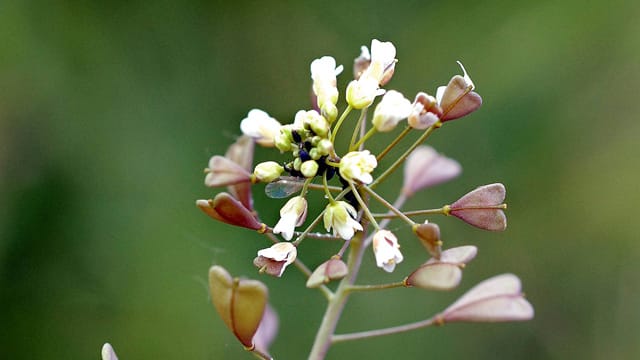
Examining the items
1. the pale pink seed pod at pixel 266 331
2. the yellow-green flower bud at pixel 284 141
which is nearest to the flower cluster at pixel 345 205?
the yellow-green flower bud at pixel 284 141

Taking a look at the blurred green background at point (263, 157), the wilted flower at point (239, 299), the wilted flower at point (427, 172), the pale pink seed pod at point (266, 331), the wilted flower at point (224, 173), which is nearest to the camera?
the wilted flower at point (239, 299)

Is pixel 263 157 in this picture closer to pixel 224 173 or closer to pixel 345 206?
pixel 224 173

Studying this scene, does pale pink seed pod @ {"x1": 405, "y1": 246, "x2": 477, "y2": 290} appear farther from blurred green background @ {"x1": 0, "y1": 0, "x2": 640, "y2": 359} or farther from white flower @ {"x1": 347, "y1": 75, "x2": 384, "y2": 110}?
blurred green background @ {"x1": 0, "y1": 0, "x2": 640, "y2": 359}

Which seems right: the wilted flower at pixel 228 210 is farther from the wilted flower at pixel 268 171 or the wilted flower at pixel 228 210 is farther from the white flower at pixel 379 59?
the white flower at pixel 379 59

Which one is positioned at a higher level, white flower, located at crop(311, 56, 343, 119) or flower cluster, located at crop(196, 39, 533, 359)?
white flower, located at crop(311, 56, 343, 119)

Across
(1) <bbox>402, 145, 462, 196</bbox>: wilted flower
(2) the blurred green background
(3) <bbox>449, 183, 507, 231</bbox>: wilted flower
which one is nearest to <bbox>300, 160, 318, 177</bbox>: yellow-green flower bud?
(3) <bbox>449, 183, 507, 231</bbox>: wilted flower

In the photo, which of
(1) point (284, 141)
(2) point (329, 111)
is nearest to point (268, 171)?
(1) point (284, 141)
